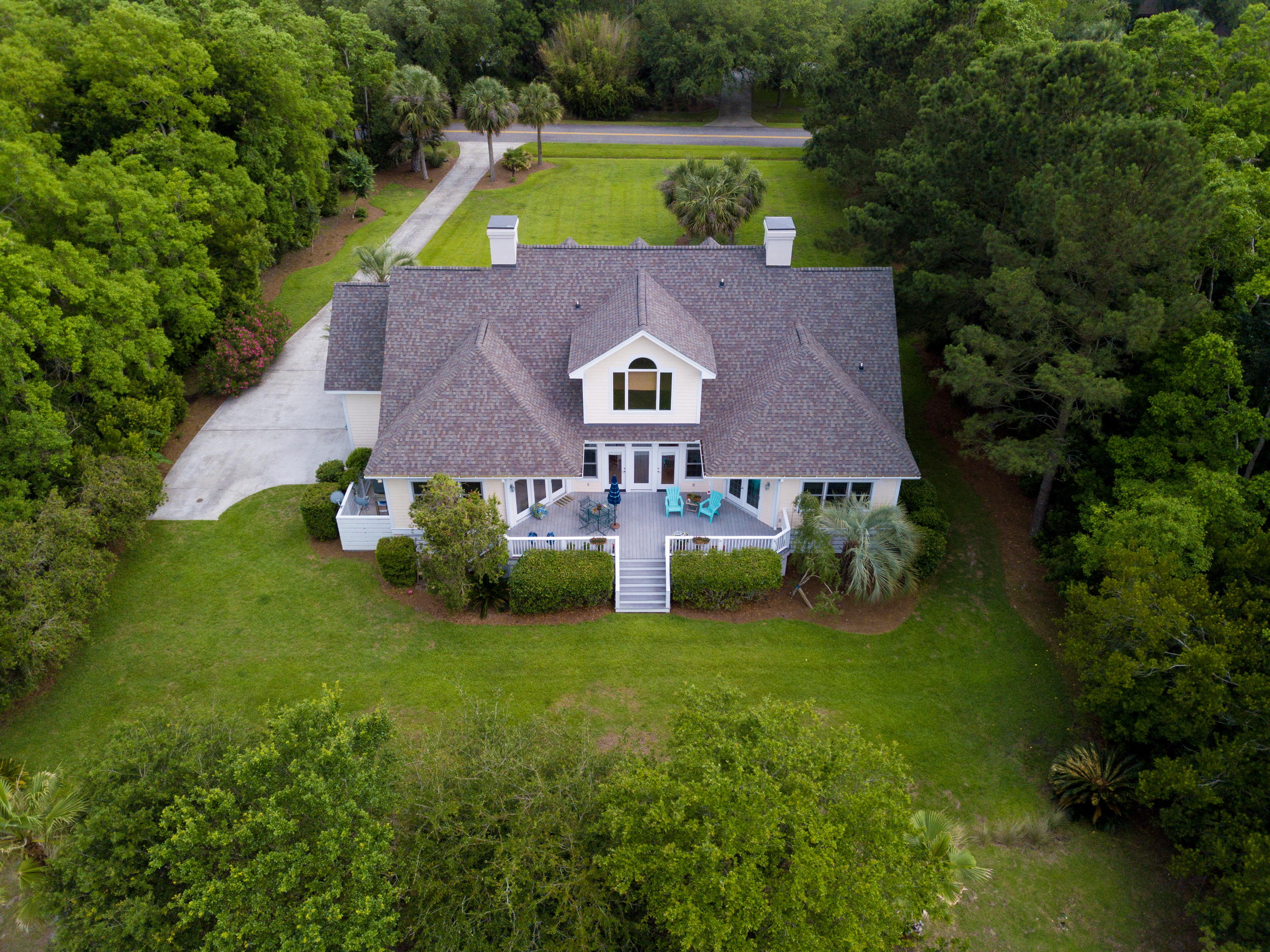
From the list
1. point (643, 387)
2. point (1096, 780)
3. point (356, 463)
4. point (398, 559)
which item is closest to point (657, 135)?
point (643, 387)

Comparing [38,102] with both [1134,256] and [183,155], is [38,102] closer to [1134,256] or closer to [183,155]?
[183,155]

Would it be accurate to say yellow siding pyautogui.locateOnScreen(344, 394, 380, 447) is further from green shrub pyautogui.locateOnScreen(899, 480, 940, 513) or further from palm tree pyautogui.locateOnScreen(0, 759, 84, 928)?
green shrub pyautogui.locateOnScreen(899, 480, 940, 513)

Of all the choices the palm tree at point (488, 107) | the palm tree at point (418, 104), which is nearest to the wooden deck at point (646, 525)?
the palm tree at point (488, 107)

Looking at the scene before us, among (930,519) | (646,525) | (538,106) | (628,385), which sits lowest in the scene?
(646,525)

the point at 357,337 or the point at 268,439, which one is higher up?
the point at 357,337

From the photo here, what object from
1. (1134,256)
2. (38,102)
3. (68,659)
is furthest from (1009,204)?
(38,102)

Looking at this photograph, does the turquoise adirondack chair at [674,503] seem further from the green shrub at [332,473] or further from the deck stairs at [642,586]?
the green shrub at [332,473]

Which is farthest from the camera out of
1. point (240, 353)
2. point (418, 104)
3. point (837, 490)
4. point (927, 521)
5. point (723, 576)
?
point (418, 104)

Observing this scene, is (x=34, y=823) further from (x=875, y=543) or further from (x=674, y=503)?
(x=875, y=543)
